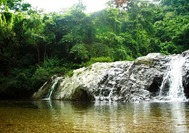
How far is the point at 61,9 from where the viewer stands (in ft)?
88.5

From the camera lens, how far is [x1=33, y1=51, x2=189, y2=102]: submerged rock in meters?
13.4

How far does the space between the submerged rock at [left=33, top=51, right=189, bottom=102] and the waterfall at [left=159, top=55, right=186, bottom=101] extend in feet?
0.79

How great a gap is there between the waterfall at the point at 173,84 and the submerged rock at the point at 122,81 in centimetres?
24

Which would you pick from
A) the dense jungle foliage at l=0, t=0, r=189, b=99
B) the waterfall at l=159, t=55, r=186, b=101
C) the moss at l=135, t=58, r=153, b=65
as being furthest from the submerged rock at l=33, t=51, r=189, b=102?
the dense jungle foliage at l=0, t=0, r=189, b=99

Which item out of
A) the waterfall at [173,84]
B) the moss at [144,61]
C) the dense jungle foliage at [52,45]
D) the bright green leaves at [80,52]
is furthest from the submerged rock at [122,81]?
the bright green leaves at [80,52]

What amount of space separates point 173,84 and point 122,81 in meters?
2.47

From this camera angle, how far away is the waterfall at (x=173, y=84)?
12.7m

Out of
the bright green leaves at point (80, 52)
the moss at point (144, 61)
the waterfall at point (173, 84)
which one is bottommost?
the waterfall at point (173, 84)

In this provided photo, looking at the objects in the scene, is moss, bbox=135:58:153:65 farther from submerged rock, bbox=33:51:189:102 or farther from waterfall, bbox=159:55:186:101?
waterfall, bbox=159:55:186:101

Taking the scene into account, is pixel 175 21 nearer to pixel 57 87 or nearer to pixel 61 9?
pixel 61 9

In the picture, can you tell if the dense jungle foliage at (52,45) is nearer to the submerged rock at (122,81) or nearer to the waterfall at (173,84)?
the submerged rock at (122,81)

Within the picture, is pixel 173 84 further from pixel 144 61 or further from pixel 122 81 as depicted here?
pixel 122 81

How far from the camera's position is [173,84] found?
13227 millimetres

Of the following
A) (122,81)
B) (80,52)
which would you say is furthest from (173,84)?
(80,52)
